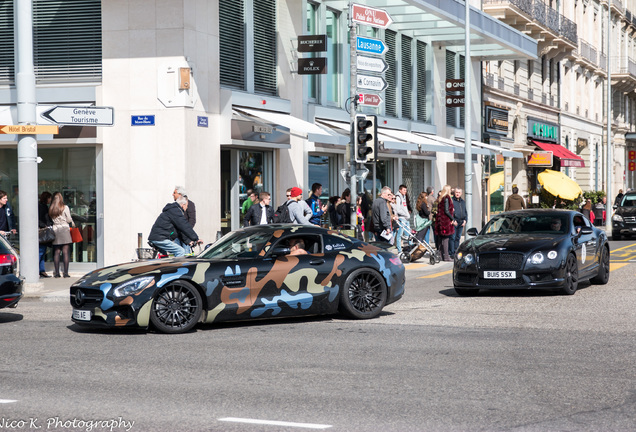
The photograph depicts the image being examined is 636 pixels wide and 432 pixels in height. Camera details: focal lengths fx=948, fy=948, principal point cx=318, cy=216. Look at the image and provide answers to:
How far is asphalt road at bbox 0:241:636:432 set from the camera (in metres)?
6.16

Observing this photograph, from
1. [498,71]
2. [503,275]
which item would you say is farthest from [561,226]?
[498,71]

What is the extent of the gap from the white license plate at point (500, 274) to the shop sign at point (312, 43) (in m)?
9.88

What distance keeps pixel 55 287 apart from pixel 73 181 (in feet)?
13.7

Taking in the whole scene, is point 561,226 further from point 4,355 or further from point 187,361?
point 4,355

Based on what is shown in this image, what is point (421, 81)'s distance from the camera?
107 ft

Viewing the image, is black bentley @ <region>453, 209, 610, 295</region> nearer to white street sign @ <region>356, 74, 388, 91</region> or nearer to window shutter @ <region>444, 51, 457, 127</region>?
white street sign @ <region>356, 74, 388, 91</region>

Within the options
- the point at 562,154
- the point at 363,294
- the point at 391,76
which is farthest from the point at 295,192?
the point at 562,154

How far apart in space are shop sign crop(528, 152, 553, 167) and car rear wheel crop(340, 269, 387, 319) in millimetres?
31964

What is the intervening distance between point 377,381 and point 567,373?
5.29 feet

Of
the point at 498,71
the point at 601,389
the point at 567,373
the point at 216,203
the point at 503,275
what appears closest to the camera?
the point at 601,389

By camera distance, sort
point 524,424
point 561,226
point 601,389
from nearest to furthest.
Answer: point 524,424, point 601,389, point 561,226

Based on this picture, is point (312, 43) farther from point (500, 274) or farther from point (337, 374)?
point (337, 374)

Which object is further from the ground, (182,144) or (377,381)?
(182,144)

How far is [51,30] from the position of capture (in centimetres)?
1997
